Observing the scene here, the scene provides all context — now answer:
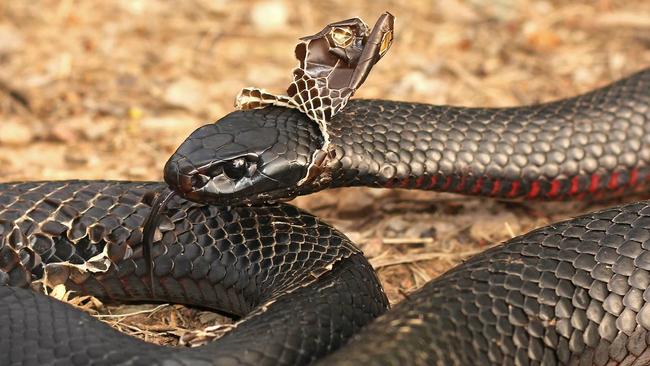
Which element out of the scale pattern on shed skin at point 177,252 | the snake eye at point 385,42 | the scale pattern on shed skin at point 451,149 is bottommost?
the scale pattern on shed skin at point 177,252

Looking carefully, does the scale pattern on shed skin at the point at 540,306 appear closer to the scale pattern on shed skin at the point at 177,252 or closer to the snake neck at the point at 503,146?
the scale pattern on shed skin at the point at 177,252

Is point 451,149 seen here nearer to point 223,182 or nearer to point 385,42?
point 385,42

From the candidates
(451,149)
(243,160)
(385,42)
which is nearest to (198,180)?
(243,160)

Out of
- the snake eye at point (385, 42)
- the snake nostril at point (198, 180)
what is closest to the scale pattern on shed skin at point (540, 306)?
the snake nostril at point (198, 180)

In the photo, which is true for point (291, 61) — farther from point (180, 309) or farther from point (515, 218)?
point (180, 309)

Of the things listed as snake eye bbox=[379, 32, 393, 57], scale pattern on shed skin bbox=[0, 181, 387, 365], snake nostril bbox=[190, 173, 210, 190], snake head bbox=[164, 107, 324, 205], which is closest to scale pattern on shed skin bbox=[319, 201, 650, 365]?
scale pattern on shed skin bbox=[0, 181, 387, 365]

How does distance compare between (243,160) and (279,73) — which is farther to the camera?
(279,73)

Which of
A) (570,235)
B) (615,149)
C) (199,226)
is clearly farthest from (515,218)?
(199,226)
